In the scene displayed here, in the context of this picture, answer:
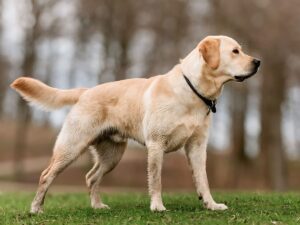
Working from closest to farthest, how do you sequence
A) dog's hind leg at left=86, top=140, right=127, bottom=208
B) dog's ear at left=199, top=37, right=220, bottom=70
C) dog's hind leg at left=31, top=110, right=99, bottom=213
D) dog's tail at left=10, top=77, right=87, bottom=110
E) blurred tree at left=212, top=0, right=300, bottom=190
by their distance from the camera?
dog's ear at left=199, top=37, right=220, bottom=70 → dog's hind leg at left=31, top=110, right=99, bottom=213 → dog's tail at left=10, top=77, right=87, bottom=110 → dog's hind leg at left=86, top=140, right=127, bottom=208 → blurred tree at left=212, top=0, right=300, bottom=190

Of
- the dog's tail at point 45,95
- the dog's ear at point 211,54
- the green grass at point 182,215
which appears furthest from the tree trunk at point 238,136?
the dog's ear at point 211,54

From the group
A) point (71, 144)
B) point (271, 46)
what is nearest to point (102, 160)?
point (71, 144)

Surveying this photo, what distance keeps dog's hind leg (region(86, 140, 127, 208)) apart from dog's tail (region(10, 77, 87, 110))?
0.80 m

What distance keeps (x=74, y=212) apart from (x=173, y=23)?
19.9 meters

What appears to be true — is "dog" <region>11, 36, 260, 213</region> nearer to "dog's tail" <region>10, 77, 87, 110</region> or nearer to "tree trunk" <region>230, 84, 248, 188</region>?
"dog's tail" <region>10, 77, 87, 110</region>

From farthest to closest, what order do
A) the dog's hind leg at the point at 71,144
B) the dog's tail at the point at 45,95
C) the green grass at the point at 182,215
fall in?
the dog's tail at the point at 45,95 < the dog's hind leg at the point at 71,144 < the green grass at the point at 182,215

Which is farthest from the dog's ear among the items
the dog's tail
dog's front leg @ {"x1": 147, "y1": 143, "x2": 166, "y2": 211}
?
the dog's tail

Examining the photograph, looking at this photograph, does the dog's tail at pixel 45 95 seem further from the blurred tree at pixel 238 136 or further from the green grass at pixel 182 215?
the blurred tree at pixel 238 136

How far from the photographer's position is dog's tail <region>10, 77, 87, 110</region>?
8250mm

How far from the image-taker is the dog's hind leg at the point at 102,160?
8539 mm

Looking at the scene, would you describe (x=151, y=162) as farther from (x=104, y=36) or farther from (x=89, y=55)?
(x=89, y=55)

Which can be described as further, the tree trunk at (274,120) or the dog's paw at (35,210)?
the tree trunk at (274,120)

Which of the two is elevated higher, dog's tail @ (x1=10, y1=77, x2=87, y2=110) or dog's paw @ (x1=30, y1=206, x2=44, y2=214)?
dog's tail @ (x1=10, y1=77, x2=87, y2=110)

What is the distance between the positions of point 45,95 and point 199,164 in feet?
7.75
